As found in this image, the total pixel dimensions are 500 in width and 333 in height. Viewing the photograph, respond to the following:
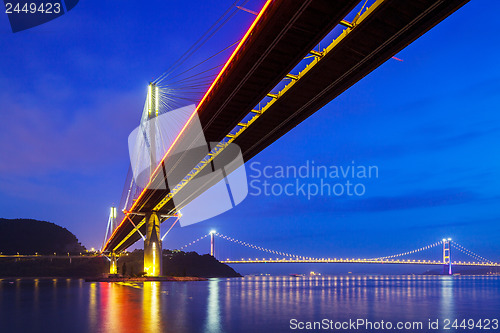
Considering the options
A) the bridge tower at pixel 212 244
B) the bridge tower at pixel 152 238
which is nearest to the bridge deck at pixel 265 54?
the bridge tower at pixel 152 238

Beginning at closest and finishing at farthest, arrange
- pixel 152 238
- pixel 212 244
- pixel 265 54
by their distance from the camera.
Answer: pixel 265 54 → pixel 152 238 → pixel 212 244

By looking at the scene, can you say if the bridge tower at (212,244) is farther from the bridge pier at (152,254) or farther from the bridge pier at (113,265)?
the bridge pier at (152,254)

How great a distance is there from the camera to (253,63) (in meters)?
18.8

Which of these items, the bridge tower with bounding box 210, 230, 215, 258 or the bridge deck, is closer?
the bridge deck

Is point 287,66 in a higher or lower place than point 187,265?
higher

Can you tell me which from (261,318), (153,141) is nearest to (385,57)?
(261,318)

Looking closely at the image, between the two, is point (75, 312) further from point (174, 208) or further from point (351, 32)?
point (174, 208)

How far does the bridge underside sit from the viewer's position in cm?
1520

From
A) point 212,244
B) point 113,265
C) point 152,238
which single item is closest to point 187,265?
point 212,244

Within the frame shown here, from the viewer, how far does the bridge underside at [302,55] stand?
49.9 ft

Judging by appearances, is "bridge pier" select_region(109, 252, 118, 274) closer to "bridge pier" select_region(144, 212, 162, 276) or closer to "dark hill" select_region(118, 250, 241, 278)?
"dark hill" select_region(118, 250, 241, 278)

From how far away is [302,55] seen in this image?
17938mm

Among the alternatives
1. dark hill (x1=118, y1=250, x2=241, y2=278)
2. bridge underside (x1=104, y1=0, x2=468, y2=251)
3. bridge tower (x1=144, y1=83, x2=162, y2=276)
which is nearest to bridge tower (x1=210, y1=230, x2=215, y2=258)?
dark hill (x1=118, y1=250, x2=241, y2=278)

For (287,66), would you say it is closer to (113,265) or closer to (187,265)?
(113,265)
